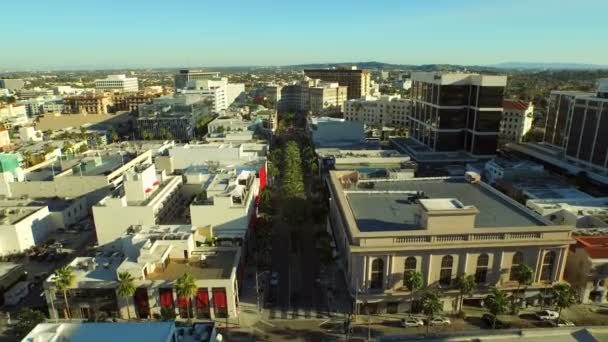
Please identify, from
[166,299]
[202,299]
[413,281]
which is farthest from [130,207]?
[413,281]

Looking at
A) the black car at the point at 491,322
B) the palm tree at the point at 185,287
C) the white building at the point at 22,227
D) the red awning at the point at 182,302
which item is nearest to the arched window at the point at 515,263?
the black car at the point at 491,322

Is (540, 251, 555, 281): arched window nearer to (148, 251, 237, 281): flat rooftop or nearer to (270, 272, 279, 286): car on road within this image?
(270, 272, 279, 286): car on road

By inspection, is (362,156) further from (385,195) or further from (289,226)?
(385,195)

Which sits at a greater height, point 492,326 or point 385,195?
point 385,195

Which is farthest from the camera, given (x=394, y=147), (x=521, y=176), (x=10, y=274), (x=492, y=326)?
(x=394, y=147)

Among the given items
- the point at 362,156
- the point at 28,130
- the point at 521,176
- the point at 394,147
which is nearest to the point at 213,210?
the point at 362,156

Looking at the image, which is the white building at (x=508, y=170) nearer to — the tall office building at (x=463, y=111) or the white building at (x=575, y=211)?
the tall office building at (x=463, y=111)

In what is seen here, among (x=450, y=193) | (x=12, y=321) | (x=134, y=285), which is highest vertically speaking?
(x=450, y=193)
